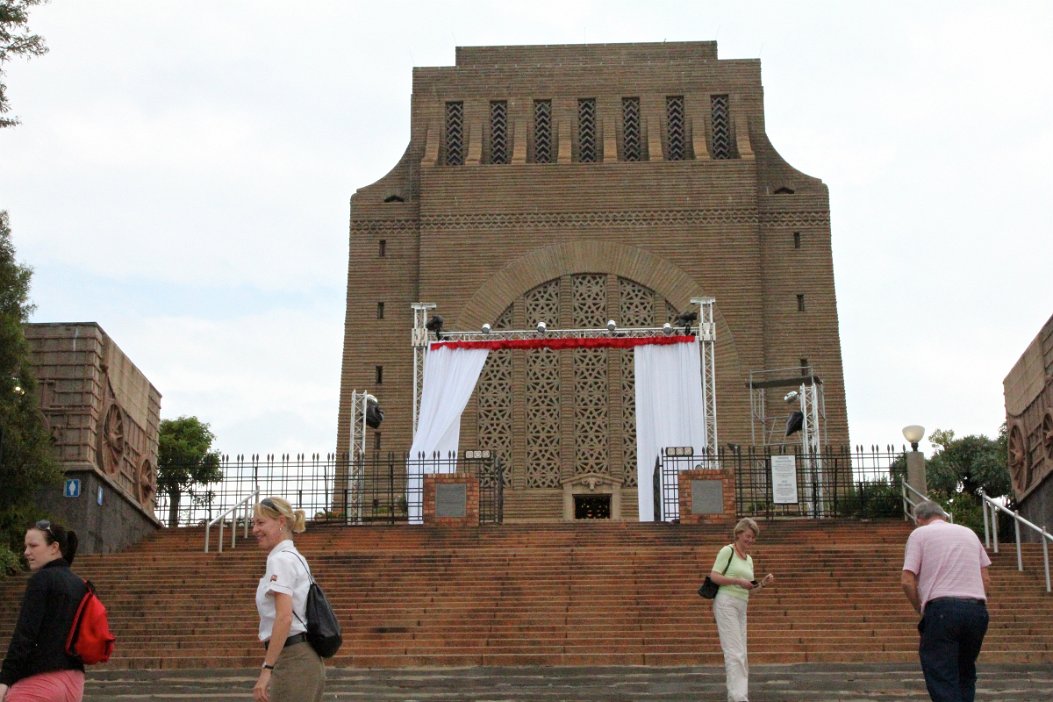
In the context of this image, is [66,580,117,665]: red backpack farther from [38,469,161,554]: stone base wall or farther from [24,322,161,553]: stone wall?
[24,322,161,553]: stone wall

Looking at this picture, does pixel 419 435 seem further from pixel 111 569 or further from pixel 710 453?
pixel 111 569

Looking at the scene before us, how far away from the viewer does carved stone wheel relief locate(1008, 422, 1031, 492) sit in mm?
21531

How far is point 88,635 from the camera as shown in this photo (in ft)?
20.7

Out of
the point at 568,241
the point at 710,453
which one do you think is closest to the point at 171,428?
the point at 568,241

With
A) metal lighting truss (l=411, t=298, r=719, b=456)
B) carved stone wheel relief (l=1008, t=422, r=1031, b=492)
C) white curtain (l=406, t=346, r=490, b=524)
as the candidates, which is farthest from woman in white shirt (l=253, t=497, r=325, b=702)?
white curtain (l=406, t=346, r=490, b=524)

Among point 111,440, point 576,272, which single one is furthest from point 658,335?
point 111,440

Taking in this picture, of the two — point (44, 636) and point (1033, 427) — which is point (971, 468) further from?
point (44, 636)

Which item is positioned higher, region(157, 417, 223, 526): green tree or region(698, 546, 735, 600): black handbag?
region(157, 417, 223, 526): green tree

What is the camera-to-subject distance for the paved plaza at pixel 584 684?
11.2m

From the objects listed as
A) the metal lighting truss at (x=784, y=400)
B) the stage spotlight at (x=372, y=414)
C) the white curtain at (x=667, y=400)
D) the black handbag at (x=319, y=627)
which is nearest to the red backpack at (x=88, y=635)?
the black handbag at (x=319, y=627)

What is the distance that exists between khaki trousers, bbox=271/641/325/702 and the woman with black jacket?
842 millimetres

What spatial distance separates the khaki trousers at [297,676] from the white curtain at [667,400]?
1782cm

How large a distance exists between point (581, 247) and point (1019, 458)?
1239cm

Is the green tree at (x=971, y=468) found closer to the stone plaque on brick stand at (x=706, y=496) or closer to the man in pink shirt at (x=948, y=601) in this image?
the stone plaque on brick stand at (x=706, y=496)
